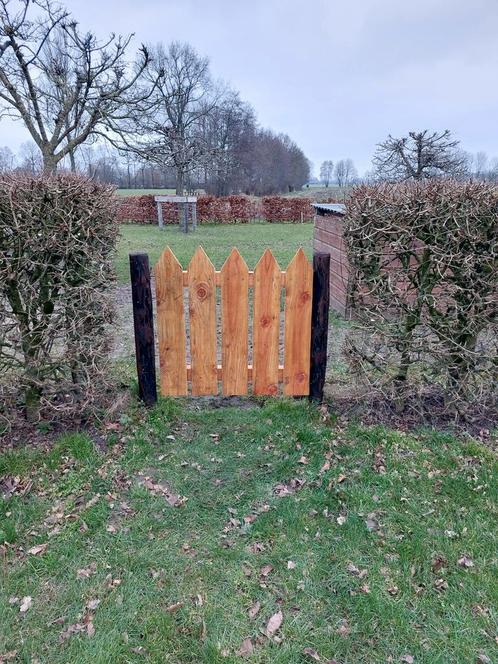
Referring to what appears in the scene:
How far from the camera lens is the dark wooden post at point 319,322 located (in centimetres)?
A: 291

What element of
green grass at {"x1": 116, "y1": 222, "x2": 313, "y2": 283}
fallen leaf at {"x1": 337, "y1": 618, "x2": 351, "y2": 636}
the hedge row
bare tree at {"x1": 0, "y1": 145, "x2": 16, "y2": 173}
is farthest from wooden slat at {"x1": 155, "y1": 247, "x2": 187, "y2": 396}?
the hedge row

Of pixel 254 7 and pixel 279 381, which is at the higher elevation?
pixel 254 7

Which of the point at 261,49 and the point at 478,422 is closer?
the point at 478,422

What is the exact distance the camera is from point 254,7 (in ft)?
28.1

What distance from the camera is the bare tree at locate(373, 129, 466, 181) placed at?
27.0 feet

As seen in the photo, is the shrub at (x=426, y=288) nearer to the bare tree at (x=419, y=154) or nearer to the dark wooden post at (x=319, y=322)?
the dark wooden post at (x=319, y=322)

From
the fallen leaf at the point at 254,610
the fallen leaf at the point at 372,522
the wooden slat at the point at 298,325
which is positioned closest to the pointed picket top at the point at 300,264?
the wooden slat at the point at 298,325

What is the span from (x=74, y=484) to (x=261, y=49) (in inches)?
650

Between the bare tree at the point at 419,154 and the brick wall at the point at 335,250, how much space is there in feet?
9.28

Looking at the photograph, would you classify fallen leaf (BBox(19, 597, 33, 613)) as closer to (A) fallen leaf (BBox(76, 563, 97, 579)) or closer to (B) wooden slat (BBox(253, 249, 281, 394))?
(A) fallen leaf (BBox(76, 563, 97, 579))

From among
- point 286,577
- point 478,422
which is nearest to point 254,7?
point 478,422

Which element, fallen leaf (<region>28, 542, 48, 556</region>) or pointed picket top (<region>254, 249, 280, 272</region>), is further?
pointed picket top (<region>254, 249, 280, 272</region>)

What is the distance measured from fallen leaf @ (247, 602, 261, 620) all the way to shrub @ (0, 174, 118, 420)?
5.13 feet

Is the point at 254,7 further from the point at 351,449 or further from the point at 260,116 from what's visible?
the point at 260,116
